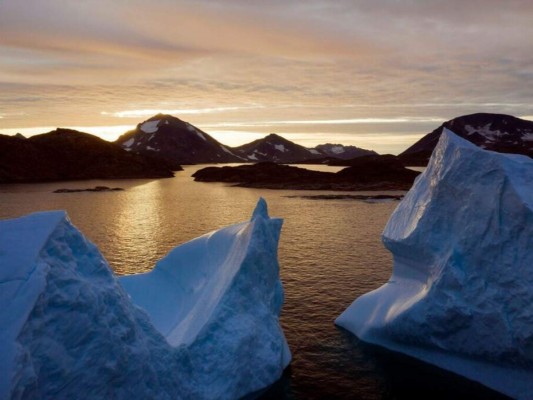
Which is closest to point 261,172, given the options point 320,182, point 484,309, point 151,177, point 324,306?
point 320,182

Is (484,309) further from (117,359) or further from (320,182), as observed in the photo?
(320,182)

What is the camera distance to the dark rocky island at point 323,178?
90.9 meters

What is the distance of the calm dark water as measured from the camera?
14.8 m

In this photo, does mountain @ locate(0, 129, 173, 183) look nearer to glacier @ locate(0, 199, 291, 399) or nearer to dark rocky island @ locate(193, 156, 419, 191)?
dark rocky island @ locate(193, 156, 419, 191)

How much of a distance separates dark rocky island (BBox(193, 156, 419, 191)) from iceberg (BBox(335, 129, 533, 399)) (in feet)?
232

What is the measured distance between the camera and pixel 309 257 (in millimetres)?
32562

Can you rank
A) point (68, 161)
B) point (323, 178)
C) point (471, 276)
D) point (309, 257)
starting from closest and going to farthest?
point (471, 276)
point (309, 257)
point (323, 178)
point (68, 161)

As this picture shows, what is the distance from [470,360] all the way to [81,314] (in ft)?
39.8

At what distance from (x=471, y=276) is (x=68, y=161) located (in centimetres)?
13735

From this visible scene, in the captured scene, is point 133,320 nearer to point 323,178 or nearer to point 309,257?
point 309,257

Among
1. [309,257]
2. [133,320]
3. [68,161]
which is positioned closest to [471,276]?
[133,320]

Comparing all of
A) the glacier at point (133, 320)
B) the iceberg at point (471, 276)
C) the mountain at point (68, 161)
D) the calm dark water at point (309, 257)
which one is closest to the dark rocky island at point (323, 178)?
the calm dark water at point (309, 257)

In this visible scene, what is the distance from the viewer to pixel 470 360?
15156 mm

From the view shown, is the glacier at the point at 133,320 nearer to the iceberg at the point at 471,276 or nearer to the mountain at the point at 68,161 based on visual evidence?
the iceberg at the point at 471,276
